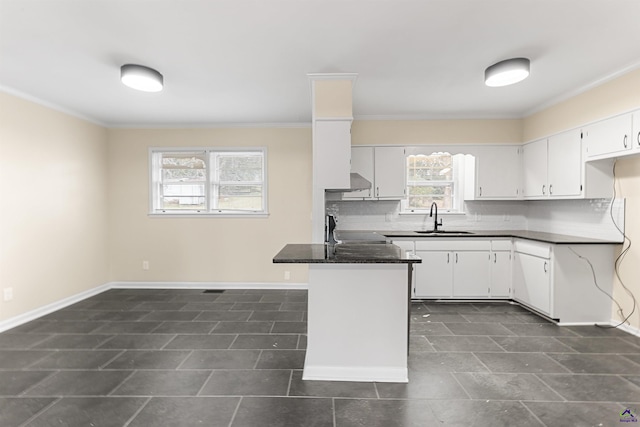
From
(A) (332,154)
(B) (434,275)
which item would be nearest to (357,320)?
(A) (332,154)

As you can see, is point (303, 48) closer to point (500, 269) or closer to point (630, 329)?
point (500, 269)

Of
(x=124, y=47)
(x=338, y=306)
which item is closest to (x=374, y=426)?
(x=338, y=306)

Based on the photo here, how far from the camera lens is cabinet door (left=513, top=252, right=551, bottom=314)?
3441 millimetres

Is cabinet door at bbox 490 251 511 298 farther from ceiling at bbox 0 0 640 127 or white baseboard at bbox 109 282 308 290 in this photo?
white baseboard at bbox 109 282 308 290

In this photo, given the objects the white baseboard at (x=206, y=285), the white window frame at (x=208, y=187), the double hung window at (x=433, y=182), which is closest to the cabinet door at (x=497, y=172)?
the double hung window at (x=433, y=182)

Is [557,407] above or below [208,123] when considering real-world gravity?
below

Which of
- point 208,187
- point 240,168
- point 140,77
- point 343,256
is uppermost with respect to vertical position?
point 140,77

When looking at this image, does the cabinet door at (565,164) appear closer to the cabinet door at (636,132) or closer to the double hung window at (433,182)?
the cabinet door at (636,132)

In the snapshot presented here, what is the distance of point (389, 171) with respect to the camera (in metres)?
4.42

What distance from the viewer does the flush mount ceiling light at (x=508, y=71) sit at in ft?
8.87

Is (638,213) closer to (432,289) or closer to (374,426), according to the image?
(432,289)

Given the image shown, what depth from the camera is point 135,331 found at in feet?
10.5

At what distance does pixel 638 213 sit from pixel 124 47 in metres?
4.94

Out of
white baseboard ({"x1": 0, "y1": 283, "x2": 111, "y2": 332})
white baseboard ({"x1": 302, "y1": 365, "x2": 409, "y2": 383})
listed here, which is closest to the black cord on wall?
white baseboard ({"x1": 302, "y1": 365, "x2": 409, "y2": 383})
